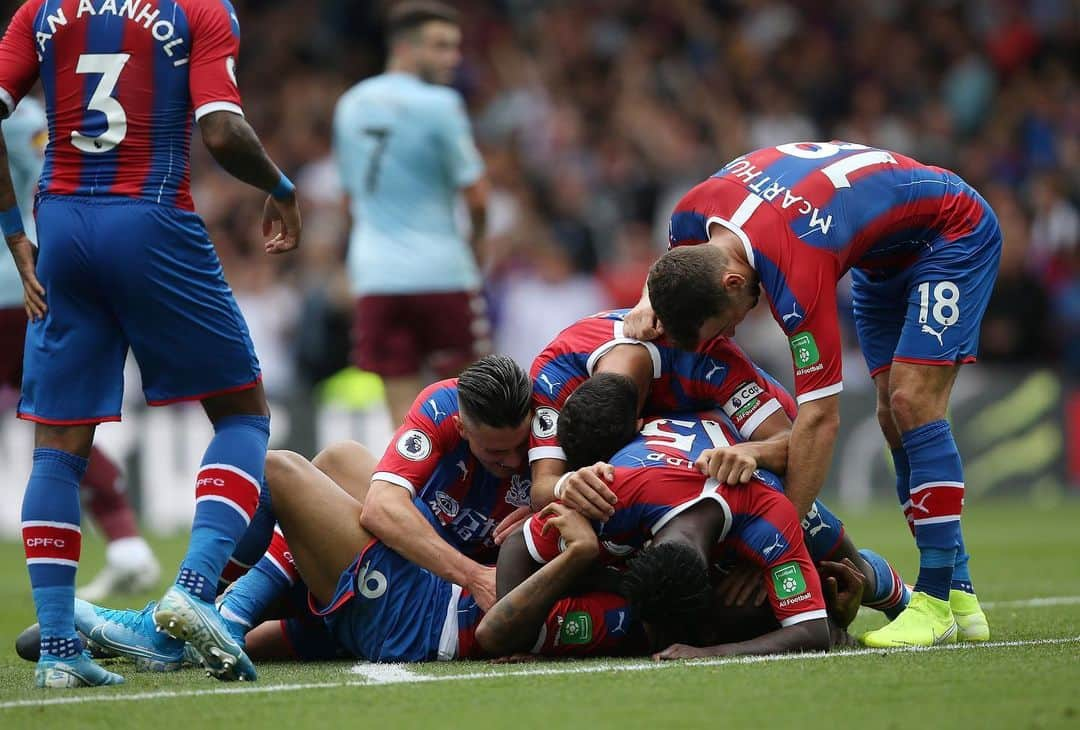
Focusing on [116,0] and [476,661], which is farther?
[476,661]

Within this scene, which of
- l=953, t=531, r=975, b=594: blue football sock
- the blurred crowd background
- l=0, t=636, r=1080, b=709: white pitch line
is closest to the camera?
l=0, t=636, r=1080, b=709: white pitch line

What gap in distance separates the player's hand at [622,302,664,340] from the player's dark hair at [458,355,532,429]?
52 cm

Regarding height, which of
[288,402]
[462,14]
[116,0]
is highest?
[462,14]

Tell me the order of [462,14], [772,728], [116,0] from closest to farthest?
[772,728], [116,0], [462,14]

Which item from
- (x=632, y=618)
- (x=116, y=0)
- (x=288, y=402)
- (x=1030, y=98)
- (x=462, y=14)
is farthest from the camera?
(x=462, y=14)

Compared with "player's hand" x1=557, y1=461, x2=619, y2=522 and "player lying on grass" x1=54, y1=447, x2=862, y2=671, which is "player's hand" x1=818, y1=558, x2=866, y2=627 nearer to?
"player lying on grass" x1=54, y1=447, x2=862, y2=671

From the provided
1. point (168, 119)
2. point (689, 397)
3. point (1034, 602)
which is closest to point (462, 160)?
point (689, 397)

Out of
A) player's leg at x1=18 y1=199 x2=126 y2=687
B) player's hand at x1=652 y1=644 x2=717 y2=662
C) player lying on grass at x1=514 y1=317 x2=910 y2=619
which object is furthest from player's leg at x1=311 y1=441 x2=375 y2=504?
player's hand at x1=652 y1=644 x2=717 y2=662

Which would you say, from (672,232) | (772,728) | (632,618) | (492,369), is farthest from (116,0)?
(772,728)

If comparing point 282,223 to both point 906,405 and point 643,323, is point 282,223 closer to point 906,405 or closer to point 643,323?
point 643,323

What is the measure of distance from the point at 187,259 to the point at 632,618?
189cm

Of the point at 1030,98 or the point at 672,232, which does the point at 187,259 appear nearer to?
the point at 672,232

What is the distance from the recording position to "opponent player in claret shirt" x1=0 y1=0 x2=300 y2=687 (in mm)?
4895

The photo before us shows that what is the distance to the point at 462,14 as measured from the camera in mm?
18062
